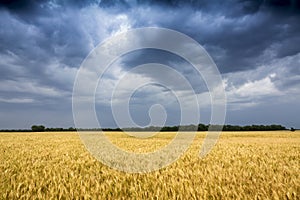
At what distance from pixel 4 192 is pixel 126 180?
8.11 feet

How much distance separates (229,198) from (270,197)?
0.71 meters

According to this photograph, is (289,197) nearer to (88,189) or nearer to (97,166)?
(88,189)

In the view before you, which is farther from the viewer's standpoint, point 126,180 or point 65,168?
point 65,168

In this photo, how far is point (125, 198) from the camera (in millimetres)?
4906

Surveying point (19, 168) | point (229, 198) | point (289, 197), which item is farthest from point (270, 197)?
point (19, 168)

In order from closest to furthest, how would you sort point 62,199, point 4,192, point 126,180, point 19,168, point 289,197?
point 289,197 < point 62,199 < point 4,192 < point 126,180 < point 19,168

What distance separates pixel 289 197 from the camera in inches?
179

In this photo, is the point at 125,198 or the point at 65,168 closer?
the point at 125,198

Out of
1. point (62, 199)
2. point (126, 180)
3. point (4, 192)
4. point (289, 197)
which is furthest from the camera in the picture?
point (126, 180)

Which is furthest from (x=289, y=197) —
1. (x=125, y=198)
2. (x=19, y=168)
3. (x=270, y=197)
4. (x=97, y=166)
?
(x=19, y=168)

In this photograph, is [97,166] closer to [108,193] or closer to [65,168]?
[65,168]

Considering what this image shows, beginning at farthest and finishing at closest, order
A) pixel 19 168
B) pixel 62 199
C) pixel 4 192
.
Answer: pixel 19 168 → pixel 4 192 → pixel 62 199

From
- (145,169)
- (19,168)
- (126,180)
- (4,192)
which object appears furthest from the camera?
(19,168)

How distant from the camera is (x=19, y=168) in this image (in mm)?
8094
